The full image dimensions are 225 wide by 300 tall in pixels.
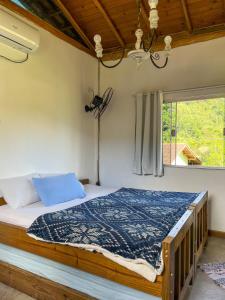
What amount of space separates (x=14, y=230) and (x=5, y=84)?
161 centimetres

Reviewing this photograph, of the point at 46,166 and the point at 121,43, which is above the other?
the point at 121,43

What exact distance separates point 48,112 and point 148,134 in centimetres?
152

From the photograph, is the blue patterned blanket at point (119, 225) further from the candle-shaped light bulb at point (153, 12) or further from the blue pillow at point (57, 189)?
the candle-shaped light bulb at point (153, 12)

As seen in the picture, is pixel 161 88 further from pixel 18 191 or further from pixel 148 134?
pixel 18 191

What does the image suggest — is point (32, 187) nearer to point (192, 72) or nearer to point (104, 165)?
point (104, 165)

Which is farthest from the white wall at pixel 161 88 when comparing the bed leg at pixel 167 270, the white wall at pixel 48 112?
the bed leg at pixel 167 270

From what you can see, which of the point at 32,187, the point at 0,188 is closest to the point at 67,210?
the point at 32,187

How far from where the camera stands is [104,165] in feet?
13.9

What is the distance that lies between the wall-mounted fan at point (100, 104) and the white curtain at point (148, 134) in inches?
22.3

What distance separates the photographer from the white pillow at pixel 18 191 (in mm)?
2535

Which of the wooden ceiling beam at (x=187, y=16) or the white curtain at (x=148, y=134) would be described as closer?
the wooden ceiling beam at (x=187, y=16)

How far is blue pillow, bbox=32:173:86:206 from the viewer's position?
263 centimetres

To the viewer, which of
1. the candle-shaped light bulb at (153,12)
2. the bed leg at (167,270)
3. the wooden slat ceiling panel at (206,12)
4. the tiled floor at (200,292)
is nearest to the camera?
the bed leg at (167,270)

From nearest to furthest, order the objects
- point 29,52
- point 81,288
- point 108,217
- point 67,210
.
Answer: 1. point 81,288
2. point 108,217
3. point 67,210
4. point 29,52
